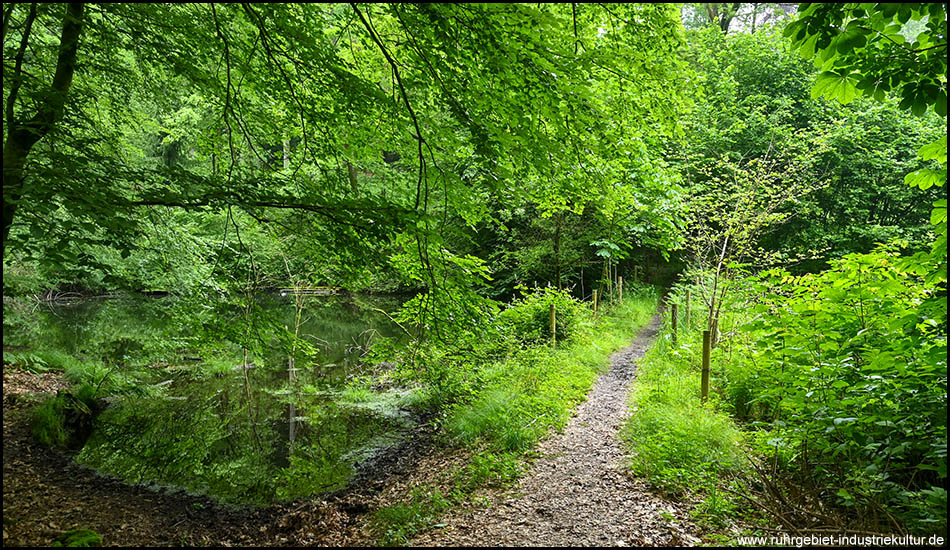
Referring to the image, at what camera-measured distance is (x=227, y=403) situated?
8969mm

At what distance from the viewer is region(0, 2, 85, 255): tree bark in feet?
12.1

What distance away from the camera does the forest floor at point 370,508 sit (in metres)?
3.82

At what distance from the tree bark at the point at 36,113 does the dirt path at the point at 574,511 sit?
13.9 ft

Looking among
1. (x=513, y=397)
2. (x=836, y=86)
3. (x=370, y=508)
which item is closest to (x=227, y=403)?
(x=370, y=508)

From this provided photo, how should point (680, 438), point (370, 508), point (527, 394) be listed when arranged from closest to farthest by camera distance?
1. point (370, 508)
2. point (680, 438)
3. point (527, 394)

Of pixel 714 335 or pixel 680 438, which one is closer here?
pixel 680 438

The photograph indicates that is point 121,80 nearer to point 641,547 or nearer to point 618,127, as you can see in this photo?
point 618,127

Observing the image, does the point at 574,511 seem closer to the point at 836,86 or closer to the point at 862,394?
the point at 862,394

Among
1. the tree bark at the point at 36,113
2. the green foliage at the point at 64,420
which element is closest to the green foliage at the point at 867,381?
the tree bark at the point at 36,113

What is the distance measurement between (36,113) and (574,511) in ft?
20.1

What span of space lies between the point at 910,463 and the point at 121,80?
8542 millimetres

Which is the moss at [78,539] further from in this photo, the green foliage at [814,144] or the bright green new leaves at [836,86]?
the green foliage at [814,144]

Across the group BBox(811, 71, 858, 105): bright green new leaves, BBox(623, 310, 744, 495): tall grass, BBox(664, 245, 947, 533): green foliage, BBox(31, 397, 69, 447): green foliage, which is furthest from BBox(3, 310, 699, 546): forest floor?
BBox(811, 71, 858, 105): bright green new leaves

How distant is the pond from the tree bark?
1760 millimetres
